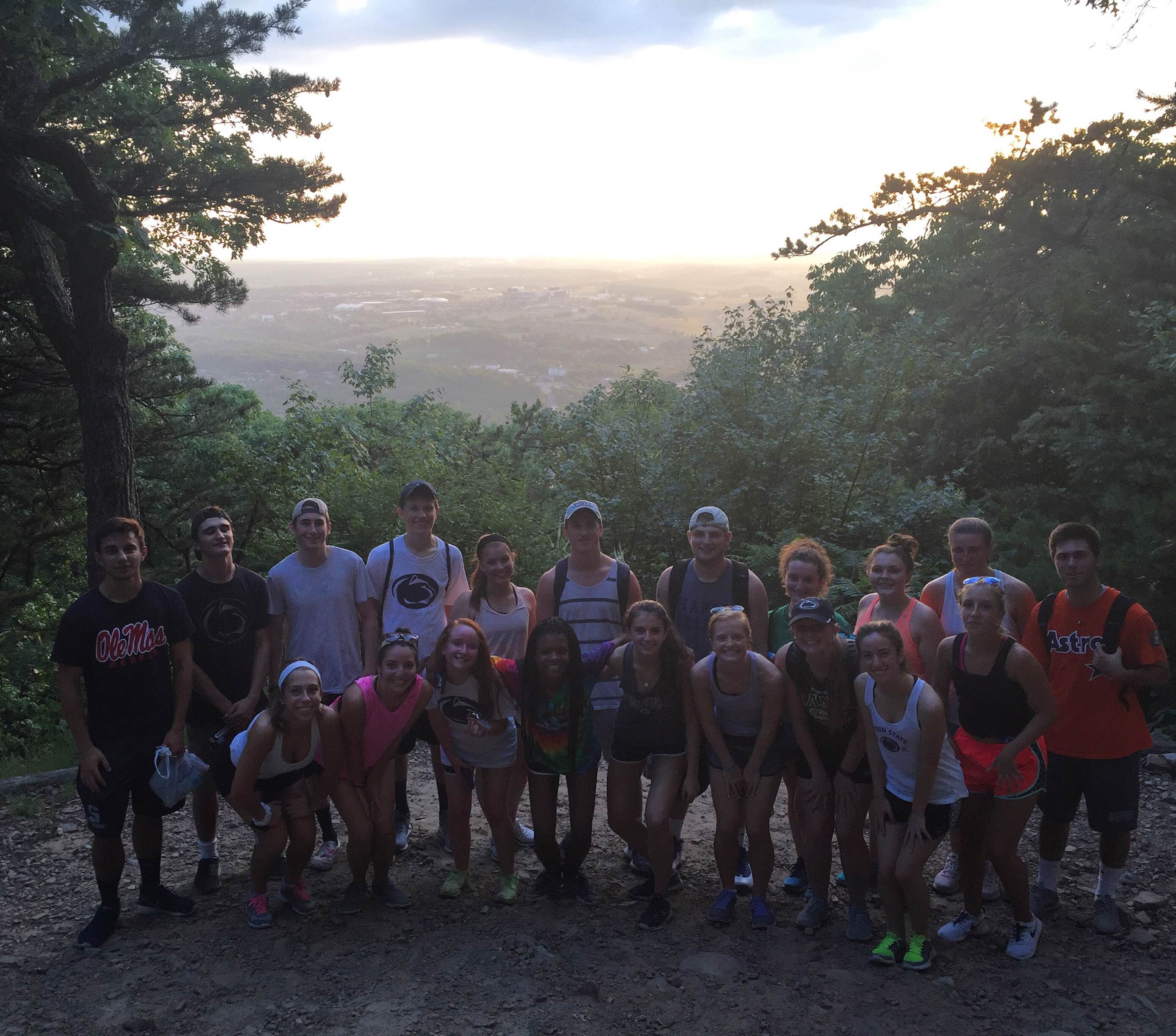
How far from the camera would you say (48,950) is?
428cm

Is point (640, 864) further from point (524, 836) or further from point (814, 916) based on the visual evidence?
point (814, 916)

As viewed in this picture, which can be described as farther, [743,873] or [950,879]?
[743,873]

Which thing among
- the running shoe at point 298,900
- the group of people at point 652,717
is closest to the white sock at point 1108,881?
the group of people at point 652,717

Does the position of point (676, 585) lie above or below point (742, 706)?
above

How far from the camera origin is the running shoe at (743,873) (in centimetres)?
469

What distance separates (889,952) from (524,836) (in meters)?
2.24

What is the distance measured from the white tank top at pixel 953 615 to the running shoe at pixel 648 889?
185 cm

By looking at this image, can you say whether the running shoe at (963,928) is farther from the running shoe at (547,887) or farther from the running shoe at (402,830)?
the running shoe at (402,830)

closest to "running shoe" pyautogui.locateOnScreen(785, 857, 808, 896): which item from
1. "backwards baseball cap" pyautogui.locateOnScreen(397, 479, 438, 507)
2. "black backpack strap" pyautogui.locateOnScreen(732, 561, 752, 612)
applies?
"black backpack strap" pyautogui.locateOnScreen(732, 561, 752, 612)

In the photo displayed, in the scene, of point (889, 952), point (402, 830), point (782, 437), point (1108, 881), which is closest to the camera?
point (889, 952)

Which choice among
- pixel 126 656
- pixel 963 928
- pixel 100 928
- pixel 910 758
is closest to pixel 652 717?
pixel 910 758

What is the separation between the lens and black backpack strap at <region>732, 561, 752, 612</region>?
4.73m

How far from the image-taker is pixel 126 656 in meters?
4.24

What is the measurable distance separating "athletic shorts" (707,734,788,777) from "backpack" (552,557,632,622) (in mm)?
895
